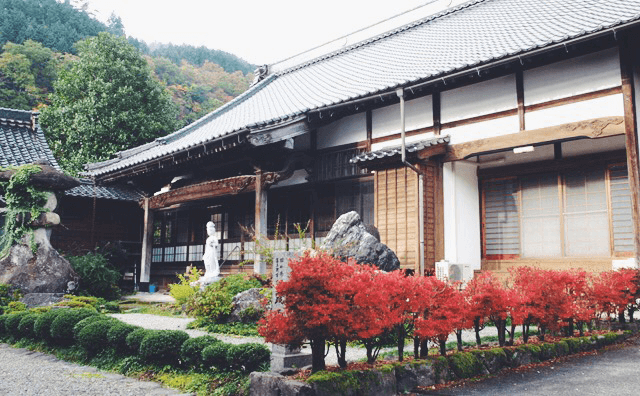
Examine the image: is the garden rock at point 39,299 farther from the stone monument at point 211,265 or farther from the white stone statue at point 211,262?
the white stone statue at point 211,262

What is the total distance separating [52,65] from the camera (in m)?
37.7

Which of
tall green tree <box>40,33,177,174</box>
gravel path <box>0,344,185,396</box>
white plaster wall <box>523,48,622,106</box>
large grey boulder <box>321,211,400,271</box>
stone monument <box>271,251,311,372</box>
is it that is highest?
tall green tree <box>40,33,177,174</box>

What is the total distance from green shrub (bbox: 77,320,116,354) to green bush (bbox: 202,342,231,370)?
2.71 meters

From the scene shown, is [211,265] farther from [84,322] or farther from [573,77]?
[573,77]

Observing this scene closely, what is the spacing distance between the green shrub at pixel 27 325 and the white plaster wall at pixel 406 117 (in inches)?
353

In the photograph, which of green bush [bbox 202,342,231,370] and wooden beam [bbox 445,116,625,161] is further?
wooden beam [bbox 445,116,625,161]

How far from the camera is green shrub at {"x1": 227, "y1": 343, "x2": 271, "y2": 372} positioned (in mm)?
6402

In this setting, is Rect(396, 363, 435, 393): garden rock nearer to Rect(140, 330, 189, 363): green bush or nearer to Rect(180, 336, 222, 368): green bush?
Rect(180, 336, 222, 368): green bush

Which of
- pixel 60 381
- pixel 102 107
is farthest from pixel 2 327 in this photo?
pixel 102 107

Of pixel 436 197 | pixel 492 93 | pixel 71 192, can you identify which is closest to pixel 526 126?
pixel 492 93

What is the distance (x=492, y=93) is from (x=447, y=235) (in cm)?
338

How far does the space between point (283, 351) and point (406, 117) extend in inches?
344

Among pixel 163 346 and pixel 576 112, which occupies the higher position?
pixel 576 112

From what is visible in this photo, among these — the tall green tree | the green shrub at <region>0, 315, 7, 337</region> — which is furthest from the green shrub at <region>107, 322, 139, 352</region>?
the tall green tree
